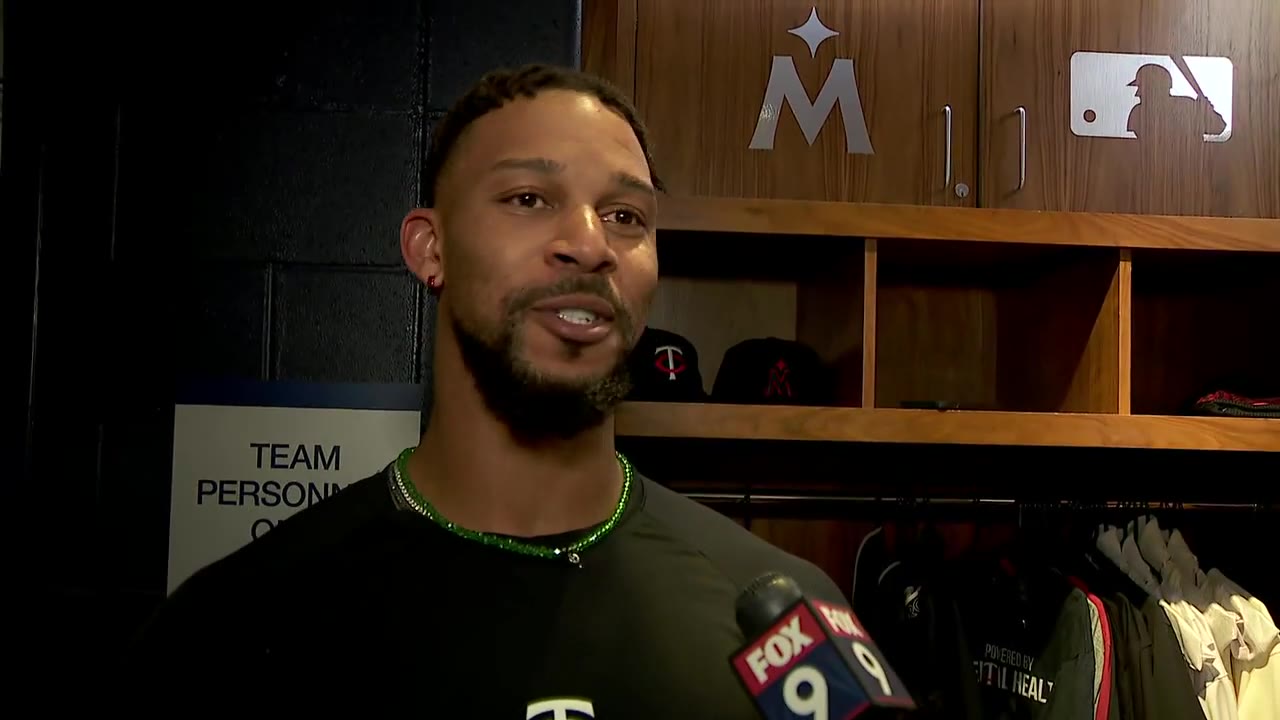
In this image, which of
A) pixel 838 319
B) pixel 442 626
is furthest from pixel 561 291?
pixel 838 319

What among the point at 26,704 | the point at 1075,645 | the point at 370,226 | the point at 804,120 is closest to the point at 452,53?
the point at 370,226

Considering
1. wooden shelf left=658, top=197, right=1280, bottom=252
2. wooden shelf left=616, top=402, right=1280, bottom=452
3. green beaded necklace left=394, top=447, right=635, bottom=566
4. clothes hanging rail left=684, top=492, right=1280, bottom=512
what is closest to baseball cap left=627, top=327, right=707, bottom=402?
wooden shelf left=616, top=402, right=1280, bottom=452

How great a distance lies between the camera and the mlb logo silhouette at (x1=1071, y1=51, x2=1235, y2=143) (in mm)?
1651

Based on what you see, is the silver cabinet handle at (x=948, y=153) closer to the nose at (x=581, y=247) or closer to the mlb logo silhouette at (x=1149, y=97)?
the mlb logo silhouette at (x=1149, y=97)

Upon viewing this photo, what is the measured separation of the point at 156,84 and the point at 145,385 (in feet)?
1.42

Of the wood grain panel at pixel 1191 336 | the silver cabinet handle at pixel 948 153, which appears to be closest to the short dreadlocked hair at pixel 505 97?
the silver cabinet handle at pixel 948 153

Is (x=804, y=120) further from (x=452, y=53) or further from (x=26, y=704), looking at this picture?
(x=26, y=704)

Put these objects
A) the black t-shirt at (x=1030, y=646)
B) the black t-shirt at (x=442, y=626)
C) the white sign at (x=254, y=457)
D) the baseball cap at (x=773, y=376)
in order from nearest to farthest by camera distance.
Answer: the black t-shirt at (x=442, y=626)
the white sign at (x=254, y=457)
the black t-shirt at (x=1030, y=646)
the baseball cap at (x=773, y=376)

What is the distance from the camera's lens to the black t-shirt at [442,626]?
2.53 ft

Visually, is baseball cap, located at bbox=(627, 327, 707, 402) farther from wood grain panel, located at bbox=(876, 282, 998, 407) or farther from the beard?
the beard

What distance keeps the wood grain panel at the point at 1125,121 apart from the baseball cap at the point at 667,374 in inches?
23.0

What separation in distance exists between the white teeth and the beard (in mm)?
15

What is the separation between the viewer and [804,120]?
1618 mm

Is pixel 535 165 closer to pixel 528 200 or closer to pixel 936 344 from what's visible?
pixel 528 200
